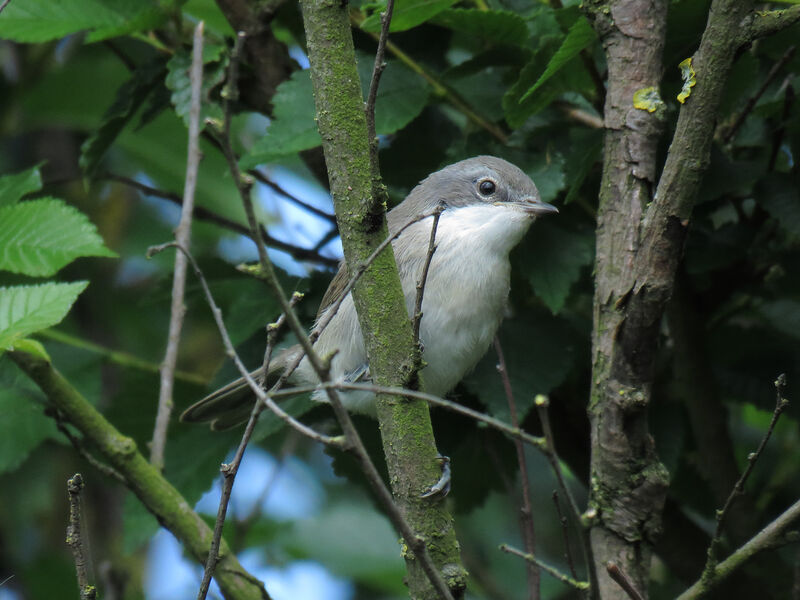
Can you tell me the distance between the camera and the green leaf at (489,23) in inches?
111

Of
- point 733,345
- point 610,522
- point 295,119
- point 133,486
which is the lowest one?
point 610,522

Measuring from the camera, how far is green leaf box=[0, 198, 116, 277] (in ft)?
9.59

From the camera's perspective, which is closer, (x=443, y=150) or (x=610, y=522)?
(x=610, y=522)

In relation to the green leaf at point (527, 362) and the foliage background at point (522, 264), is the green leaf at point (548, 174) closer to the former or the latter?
the foliage background at point (522, 264)

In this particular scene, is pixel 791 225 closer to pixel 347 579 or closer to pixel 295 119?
pixel 295 119

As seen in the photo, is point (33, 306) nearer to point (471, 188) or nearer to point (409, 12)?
point (409, 12)

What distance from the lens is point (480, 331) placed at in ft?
11.6

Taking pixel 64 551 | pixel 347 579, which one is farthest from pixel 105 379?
pixel 347 579

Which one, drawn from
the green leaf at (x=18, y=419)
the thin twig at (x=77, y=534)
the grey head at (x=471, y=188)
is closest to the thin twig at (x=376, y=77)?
the thin twig at (x=77, y=534)

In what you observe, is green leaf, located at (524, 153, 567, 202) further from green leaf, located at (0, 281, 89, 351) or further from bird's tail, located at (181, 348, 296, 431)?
green leaf, located at (0, 281, 89, 351)

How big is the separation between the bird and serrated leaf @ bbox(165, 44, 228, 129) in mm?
776

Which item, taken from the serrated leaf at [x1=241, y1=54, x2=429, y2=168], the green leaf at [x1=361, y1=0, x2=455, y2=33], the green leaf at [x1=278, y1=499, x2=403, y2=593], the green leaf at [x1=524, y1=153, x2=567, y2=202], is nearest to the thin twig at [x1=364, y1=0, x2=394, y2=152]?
the green leaf at [x1=361, y1=0, x2=455, y2=33]

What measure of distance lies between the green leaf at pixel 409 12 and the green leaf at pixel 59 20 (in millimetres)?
999

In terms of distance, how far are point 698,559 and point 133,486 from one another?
2186 mm
